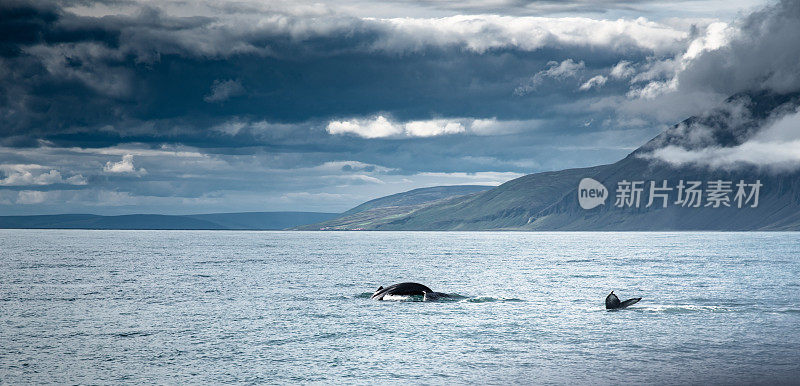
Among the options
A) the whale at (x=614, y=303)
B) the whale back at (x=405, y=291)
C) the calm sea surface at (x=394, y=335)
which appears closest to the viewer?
the calm sea surface at (x=394, y=335)

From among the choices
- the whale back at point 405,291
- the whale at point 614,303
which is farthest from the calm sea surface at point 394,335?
the whale back at point 405,291

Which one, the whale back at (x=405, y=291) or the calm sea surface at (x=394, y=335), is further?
the whale back at (x=405, y=291)

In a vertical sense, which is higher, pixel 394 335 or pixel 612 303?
pixel 612 303

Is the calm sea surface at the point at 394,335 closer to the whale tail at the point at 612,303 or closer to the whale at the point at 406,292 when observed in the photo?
the whale tail at the point at 612,303

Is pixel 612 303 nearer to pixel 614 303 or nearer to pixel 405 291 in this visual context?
pixel 614 303

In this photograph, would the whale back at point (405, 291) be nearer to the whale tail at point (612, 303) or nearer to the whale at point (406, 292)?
the whale at point (406, 292)

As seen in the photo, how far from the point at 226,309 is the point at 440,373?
84.8ft

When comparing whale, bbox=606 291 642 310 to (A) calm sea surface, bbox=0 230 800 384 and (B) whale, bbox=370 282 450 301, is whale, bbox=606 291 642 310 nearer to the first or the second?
(A) calm sea surface, bbox=0 230 800 384

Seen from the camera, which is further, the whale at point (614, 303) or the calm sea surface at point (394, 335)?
the whale at point (614, 303)

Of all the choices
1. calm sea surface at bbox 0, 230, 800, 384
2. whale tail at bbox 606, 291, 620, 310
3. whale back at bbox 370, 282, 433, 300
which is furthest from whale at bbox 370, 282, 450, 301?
whale tail at bbox 606, 291, 620, 310

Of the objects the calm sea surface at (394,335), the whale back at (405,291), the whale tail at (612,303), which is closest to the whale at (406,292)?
the whale back at (405,291)

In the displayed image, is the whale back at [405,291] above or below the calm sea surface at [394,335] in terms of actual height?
above

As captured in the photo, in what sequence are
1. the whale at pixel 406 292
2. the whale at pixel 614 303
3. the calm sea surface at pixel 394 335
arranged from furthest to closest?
the whale at pixel 406 292, the whale at pixel 614 303, the calm sea surface at pixel 394 335

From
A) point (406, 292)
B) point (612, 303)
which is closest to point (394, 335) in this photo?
point (612, 303)
